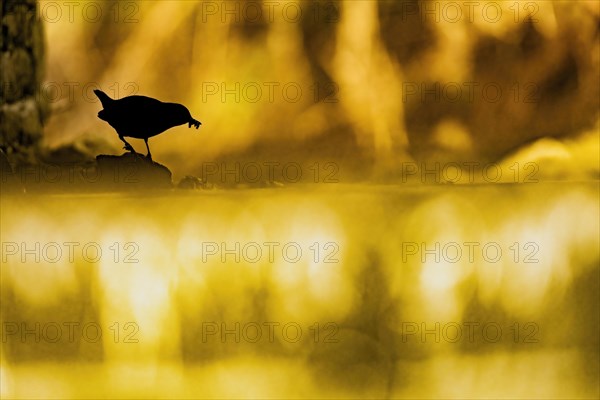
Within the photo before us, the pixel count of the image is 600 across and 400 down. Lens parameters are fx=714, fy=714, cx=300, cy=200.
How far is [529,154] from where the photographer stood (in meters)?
1.37

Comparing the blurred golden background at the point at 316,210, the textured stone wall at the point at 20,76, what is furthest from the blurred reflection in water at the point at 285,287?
the textured stone wall at the point at 20,76

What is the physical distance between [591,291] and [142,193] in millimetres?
867

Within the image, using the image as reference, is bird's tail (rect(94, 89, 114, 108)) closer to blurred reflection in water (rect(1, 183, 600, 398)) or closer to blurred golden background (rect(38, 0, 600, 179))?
blurred golden background (rect(38, 0, 600, 179))

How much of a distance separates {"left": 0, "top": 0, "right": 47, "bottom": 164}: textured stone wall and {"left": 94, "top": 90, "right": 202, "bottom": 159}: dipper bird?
12 cm

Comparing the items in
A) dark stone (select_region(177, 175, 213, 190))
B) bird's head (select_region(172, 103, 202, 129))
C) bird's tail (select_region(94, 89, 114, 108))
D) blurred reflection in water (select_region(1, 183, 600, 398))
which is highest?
bird's tail (select_region(94, 89, 114, 108))

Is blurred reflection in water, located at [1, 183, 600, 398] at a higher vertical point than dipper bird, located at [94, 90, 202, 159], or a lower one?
lower

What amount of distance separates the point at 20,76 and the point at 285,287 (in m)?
0.65

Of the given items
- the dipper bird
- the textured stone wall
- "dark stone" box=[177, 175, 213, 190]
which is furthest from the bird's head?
the textured stone wall

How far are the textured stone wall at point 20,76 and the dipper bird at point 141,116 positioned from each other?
0.12 meters

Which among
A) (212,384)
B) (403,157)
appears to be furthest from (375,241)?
(212,384)

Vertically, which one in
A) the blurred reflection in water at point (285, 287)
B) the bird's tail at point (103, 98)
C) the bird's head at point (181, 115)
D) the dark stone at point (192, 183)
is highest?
the bird's tail at point (103, 98)

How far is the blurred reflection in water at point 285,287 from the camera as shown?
4.31 ft

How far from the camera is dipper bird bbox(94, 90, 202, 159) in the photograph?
134cm

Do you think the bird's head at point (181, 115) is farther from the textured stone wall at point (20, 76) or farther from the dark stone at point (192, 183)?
the textured stone wall at point (20, 76)
